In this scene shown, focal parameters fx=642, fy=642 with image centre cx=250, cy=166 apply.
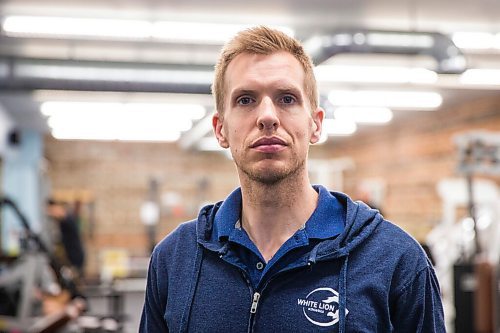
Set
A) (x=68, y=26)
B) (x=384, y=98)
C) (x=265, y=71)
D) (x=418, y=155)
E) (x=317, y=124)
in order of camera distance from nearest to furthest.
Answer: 1. (x=265, y=71)
2. (x=317, y=124)
3. (x=68, y=26)
4. (x=384, y=98)
5. (x=418, y=155)

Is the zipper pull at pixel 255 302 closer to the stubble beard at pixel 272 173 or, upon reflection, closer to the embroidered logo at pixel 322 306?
the embroidered logo at pixel 322 306

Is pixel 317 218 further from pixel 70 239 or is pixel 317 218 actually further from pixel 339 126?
pixel 339 126

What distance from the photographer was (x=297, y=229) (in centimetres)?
144

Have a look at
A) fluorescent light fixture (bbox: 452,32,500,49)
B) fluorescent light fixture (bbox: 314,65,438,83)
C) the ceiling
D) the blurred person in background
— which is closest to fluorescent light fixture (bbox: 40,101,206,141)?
the blurred person in background

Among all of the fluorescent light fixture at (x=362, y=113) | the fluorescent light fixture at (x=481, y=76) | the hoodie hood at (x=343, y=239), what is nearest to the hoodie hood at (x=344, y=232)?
the hoodie hood at (x=343, y=239)

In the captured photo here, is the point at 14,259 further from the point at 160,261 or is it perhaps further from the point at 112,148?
the point at 112,148

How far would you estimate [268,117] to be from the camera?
4.47 feet

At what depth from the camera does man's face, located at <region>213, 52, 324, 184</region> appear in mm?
1364

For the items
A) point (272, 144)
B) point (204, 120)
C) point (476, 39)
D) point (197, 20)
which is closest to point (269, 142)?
point (272, 144)

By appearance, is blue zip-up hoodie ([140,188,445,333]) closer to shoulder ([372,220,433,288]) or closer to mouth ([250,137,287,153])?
shoulder ([372,220,433,288])

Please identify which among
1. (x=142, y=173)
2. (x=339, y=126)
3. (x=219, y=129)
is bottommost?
(x=219, y=129)

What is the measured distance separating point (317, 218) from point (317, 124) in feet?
0.76

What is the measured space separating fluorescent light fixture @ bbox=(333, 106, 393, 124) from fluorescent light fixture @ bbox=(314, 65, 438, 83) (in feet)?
5.31

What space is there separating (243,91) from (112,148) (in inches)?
552
